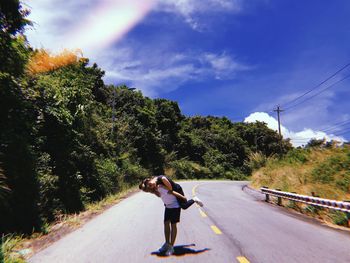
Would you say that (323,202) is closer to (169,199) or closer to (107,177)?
(169,199)

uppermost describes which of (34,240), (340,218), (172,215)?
(172,215)

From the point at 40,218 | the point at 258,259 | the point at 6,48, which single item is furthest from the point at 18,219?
the point at 258,259

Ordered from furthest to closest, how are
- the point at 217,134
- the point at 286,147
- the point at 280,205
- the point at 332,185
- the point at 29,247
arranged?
1. the point at 217,134
2. the point at 286,147
3. the point at 280,205
4. the point at 332,185
5. the point at 29,247

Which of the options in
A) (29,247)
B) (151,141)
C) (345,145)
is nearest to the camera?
(29,247)

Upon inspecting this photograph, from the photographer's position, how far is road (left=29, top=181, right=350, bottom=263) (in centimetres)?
574

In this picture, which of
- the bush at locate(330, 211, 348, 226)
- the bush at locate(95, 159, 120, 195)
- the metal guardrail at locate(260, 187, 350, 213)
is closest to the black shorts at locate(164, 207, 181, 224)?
the metal guardrail at locate(260, 187, 350, 213)

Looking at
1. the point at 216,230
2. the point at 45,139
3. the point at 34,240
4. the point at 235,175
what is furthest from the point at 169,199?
the point at 235,175

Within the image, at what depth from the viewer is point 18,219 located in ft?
28.2

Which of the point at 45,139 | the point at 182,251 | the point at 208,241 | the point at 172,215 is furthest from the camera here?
the point at 45,139

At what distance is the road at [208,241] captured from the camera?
574cm

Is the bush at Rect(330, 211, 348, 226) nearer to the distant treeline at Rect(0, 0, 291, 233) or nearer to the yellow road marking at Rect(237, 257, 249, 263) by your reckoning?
the yellow road marking at Rect(237, 257, 249, 263)

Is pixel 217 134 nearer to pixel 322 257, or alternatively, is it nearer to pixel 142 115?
pixel 142 115

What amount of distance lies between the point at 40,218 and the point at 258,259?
6261mm

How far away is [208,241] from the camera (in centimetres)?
690
